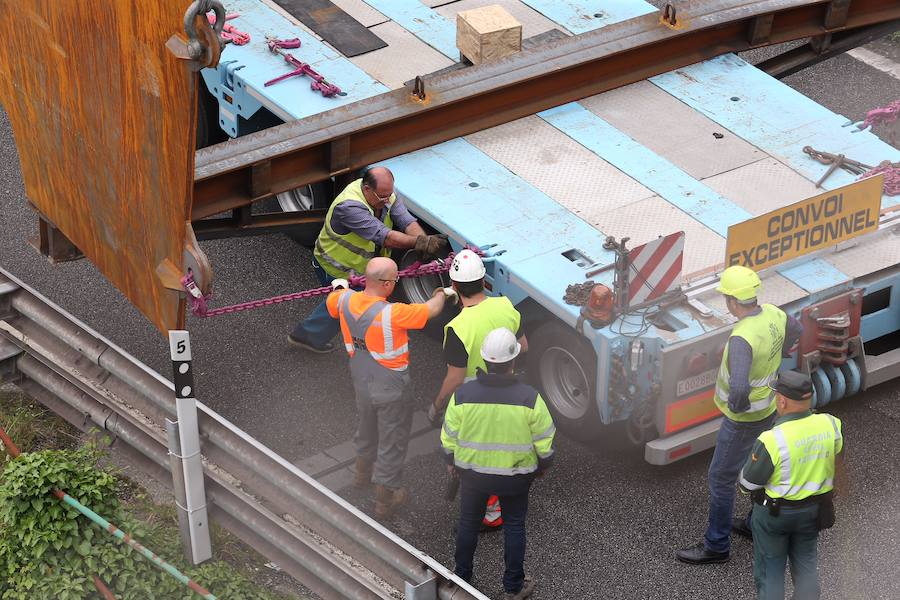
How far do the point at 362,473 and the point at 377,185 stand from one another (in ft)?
5.27

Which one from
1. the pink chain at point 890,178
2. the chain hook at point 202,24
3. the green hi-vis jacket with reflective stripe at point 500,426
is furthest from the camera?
the pink chain at point 890,178

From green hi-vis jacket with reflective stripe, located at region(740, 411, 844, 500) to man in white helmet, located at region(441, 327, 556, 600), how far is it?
95 centimetres

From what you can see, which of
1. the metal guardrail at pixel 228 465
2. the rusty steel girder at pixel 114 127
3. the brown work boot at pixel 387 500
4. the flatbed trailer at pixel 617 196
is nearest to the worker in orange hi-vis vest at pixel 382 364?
the brown work boot at pixel 387 500

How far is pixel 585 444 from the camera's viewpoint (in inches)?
321

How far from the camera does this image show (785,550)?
6566 mm

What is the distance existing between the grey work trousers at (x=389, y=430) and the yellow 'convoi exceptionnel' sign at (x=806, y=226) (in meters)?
1.86

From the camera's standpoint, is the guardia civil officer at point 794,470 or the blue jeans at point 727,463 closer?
the guardia civil officer at point 794,470

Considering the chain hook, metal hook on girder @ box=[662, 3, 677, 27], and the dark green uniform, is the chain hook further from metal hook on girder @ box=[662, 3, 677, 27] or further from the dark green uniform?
metal hook on girder @ box=[662, 3, 677, 27]

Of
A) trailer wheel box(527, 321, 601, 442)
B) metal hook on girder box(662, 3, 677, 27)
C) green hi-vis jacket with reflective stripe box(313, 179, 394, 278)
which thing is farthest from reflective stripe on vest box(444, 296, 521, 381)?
metal hook on girder box(662, 3, 677, 27)

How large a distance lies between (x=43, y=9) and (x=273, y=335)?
283cm

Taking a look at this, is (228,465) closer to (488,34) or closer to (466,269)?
(466,269)

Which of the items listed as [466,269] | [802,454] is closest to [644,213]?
[466,269]

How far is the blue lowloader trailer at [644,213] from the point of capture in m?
7.46

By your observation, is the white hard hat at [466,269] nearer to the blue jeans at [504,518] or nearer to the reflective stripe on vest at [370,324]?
the reflective stripe on vest at [370,324]
